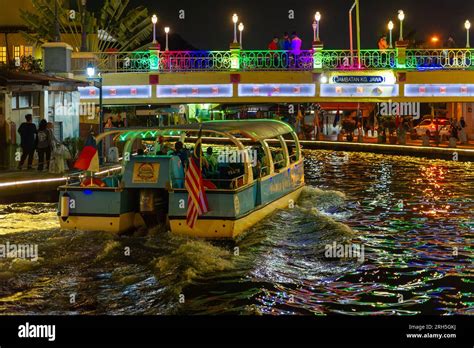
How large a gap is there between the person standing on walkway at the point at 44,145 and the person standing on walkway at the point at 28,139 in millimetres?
223

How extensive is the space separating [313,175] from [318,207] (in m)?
9.16

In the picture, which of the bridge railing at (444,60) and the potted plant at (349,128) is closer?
the bridge railing at (444,60)

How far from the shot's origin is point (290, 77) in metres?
40.3

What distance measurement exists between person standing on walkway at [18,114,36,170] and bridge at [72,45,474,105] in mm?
13400

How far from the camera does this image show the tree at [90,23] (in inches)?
1896

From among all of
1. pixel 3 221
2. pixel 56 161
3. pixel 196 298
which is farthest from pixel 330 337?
pixel 56 161

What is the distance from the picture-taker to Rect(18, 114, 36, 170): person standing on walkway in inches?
1039

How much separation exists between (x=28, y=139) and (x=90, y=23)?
2304 cm

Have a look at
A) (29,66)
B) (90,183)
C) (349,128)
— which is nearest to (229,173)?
(90,183)

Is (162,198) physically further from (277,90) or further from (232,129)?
(277,90)

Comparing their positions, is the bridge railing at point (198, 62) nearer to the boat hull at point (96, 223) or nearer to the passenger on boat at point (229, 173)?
the passenger on boat at point (229, 173)

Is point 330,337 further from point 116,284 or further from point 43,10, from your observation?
point 43,10

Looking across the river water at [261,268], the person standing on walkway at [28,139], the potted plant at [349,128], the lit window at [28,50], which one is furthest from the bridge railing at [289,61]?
the river water at [261,268]

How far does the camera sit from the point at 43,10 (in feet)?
160
